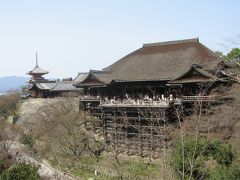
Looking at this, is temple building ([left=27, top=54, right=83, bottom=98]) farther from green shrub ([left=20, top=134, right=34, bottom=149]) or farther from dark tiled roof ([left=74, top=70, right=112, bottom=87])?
green shrub ([left=20, top=134, right=34, bottom=149])

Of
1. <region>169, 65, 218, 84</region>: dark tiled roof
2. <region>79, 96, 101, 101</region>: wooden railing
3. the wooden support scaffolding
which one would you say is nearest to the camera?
<region>169, 65, 218, 84</region>: dark tiled roof

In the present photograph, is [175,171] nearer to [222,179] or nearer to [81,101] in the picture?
[222,179]

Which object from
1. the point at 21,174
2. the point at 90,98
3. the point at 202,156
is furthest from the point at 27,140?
the point at 202,156

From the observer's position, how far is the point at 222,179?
1725 cm

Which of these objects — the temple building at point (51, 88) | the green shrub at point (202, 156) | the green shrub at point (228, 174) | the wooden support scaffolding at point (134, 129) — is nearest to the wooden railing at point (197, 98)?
the wooden support scaffolding at point (134, 129)

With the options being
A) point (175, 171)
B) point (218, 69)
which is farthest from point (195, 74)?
point (175, 171)

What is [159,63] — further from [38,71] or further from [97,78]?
[38,71]

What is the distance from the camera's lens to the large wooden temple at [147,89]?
89.8 ft

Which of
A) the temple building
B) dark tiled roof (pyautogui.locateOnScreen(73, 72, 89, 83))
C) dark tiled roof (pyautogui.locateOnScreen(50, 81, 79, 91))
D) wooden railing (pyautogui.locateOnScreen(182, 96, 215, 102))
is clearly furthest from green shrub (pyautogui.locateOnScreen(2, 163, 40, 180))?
dark tiled roof (pyautogui.locateOnScreen(50, 81, 79, 91))

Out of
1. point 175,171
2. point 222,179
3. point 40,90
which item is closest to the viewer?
point 222,179

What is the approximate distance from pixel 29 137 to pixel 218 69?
18287 mm

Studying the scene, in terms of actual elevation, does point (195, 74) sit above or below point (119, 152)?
above

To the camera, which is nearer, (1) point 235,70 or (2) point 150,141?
(1) point 235,70

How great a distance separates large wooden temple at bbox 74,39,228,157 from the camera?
27375 millimetres
